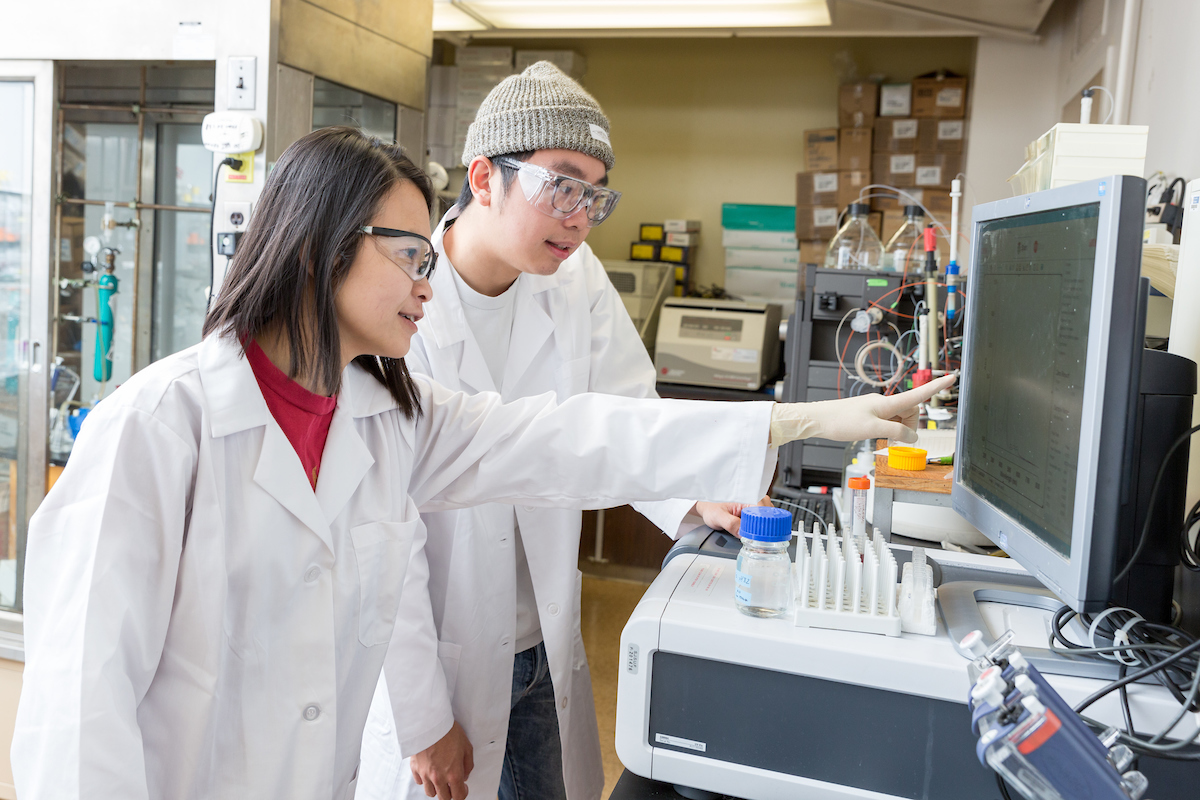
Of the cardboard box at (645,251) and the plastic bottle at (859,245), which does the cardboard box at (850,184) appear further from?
the plastic bottle at (859,245)

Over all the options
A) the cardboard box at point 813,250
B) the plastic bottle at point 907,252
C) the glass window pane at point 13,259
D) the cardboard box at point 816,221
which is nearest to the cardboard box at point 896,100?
the cardboard box at point 816,221

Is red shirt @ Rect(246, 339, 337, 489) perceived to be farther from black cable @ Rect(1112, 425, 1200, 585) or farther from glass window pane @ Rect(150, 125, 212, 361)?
glass window pane @ Rect(150, 125, 212, 361)

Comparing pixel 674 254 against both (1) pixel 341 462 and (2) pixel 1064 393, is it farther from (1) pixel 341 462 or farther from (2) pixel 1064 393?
(2) pixel 1064 393

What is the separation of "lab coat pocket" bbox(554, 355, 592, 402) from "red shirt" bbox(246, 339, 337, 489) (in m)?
0.55

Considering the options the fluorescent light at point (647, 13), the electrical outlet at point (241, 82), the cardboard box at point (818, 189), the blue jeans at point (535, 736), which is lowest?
the blue jeans at point (535, 736)

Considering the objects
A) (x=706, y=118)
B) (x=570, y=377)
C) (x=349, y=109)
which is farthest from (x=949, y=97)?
(x=570, y=377)

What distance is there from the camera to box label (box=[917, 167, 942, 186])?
160 inches

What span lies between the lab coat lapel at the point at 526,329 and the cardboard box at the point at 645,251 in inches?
120

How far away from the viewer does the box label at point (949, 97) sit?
406 centimetres

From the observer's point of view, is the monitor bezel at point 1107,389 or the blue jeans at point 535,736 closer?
the monitor bezel at point 1107,389

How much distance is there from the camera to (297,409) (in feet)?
3.24

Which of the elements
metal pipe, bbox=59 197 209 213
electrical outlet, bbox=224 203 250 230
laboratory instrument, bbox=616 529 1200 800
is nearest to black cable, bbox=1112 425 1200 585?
laboratory instrument, bbox=616 529 1200 800

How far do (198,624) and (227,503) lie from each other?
0.12 metres

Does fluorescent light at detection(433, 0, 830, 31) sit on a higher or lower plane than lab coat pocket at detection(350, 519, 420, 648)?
higher
